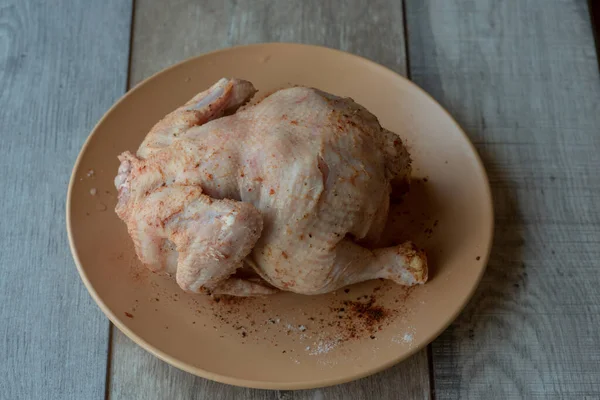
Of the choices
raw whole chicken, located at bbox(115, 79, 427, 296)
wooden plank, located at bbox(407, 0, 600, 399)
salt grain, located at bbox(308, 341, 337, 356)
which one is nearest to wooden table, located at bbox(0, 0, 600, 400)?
wooden plank, located at bbox(407, 0, 600, 399)

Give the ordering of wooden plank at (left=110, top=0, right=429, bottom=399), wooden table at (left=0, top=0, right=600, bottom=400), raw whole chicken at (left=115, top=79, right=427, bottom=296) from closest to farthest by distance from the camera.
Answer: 1. raw whole chicken at (left=115, top=79, right=427, bottom=296)
2. wooden table at (left=0, top=0, right=600, bottom=400)
3. wooden plank at (left=110, top=0, right=429, bottom=399)

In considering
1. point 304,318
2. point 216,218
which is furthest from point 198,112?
point 304,318

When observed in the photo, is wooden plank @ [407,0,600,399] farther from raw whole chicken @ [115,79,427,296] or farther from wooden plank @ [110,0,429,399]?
raw whole chicken @ [115,79,427,296]

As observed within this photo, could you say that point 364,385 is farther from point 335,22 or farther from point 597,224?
point 335,22

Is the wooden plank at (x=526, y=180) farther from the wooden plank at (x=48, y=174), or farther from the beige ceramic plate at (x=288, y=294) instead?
the wooden plank at (x=48, y=174)

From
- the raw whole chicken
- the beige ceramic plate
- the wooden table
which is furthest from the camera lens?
the wooden table

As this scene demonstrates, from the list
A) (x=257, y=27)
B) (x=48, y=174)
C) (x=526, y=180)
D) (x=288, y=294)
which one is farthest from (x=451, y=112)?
(x=48, y=174)

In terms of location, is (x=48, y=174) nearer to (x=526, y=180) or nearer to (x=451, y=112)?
(x=451, y=112)
